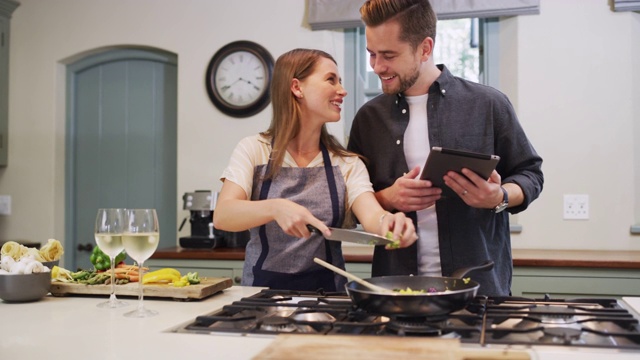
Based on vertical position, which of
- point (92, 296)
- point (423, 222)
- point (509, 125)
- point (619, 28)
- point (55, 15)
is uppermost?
point (55, 15)

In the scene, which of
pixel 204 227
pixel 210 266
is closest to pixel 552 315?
pixel 210 266

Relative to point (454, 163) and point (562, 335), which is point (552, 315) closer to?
point (562, 335)

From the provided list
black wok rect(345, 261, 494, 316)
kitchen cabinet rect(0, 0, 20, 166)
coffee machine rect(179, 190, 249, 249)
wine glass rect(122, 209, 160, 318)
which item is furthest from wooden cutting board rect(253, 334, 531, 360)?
kitchen cabinet rect(0, 0, 20, 166)

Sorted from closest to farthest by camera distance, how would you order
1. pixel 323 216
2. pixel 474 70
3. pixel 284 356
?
pixel 284 356
pixel 323 216
pixel 474 70

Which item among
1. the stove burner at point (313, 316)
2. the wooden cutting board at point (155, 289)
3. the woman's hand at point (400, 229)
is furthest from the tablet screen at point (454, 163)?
the wooden cutting board at point (155, 289)

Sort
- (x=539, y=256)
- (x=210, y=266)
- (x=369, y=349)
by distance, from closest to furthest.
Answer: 1. (x=369, y=349)
2. (x=539, y=256)
3. (x=210, y=266)

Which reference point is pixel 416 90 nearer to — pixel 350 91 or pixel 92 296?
pixel 92 296

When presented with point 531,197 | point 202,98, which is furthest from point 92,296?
point 202,98

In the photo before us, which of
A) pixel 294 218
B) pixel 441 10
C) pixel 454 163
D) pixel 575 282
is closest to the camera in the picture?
pixel 294 218

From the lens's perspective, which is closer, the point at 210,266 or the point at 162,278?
the point at 162,278

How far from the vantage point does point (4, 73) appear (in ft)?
13.9

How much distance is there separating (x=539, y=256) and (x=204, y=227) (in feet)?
5.77

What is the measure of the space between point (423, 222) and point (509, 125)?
42cm

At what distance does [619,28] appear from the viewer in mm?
3404
